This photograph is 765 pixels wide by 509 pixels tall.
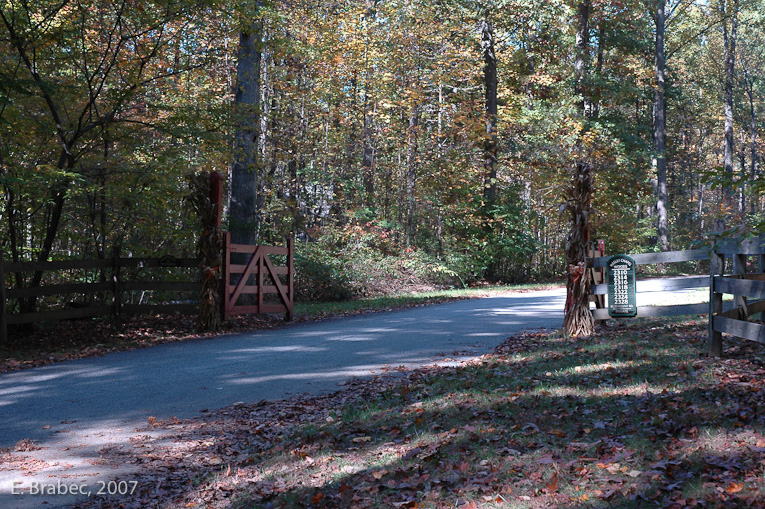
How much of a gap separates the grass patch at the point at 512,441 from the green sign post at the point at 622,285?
2.85 meters

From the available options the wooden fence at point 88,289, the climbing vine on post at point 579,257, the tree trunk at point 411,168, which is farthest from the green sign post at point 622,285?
the tree trunk at point 411,168

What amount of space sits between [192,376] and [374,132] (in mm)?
25454

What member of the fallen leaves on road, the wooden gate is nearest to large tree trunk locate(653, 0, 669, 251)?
the wooden gate

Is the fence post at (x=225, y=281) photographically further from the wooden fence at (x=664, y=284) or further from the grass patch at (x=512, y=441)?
the wooden fence at (x=664, y=284)

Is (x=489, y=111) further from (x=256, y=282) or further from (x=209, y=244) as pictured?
(x=209, y=244)

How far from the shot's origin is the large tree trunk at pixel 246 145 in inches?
627

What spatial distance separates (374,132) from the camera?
107ft

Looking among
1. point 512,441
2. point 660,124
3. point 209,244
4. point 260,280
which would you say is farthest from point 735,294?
point 660,124

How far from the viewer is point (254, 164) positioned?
53.0 feet

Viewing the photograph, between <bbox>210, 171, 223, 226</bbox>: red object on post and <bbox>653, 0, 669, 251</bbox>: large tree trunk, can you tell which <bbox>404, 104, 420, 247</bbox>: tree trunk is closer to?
<bbox>653, 0, 669, 251</bbox>: large tree trunk

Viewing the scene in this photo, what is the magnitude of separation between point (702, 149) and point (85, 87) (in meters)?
53.8

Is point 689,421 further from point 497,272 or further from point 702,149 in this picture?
point 702,149

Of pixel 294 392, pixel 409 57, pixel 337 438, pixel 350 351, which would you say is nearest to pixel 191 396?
pixel 294 392

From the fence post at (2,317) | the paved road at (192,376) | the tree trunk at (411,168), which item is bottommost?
the paved road at (192,376)
